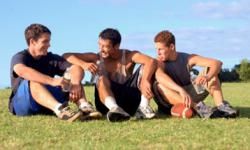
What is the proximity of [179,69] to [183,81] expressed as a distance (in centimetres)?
22

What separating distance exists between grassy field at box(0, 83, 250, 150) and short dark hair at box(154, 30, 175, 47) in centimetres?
122

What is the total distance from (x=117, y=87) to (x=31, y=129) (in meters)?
1.78

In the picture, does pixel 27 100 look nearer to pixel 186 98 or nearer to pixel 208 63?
pixel 186 98

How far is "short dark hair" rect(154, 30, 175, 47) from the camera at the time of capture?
829 cm

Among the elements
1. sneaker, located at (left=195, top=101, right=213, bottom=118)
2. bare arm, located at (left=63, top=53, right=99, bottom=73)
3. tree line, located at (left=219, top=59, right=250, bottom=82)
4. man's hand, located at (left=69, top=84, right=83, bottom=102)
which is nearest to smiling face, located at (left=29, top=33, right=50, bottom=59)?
bare arm, located at (left=63, top=53, right=99, bottom=73)

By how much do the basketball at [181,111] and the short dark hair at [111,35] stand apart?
1237 mm

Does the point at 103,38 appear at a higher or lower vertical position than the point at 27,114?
higher

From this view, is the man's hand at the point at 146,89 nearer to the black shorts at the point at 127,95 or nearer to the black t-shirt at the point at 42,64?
the black shorts at the point at 127,95

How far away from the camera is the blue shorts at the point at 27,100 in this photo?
7.76 metres

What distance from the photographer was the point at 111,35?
7898 mm

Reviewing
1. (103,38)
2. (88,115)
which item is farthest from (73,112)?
(103,38)

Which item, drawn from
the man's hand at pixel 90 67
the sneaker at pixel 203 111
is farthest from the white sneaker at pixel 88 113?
the sneaker at pixel 203 111

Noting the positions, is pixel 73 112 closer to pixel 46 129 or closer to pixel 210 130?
pixel 46 129

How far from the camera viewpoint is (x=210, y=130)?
6.58m
